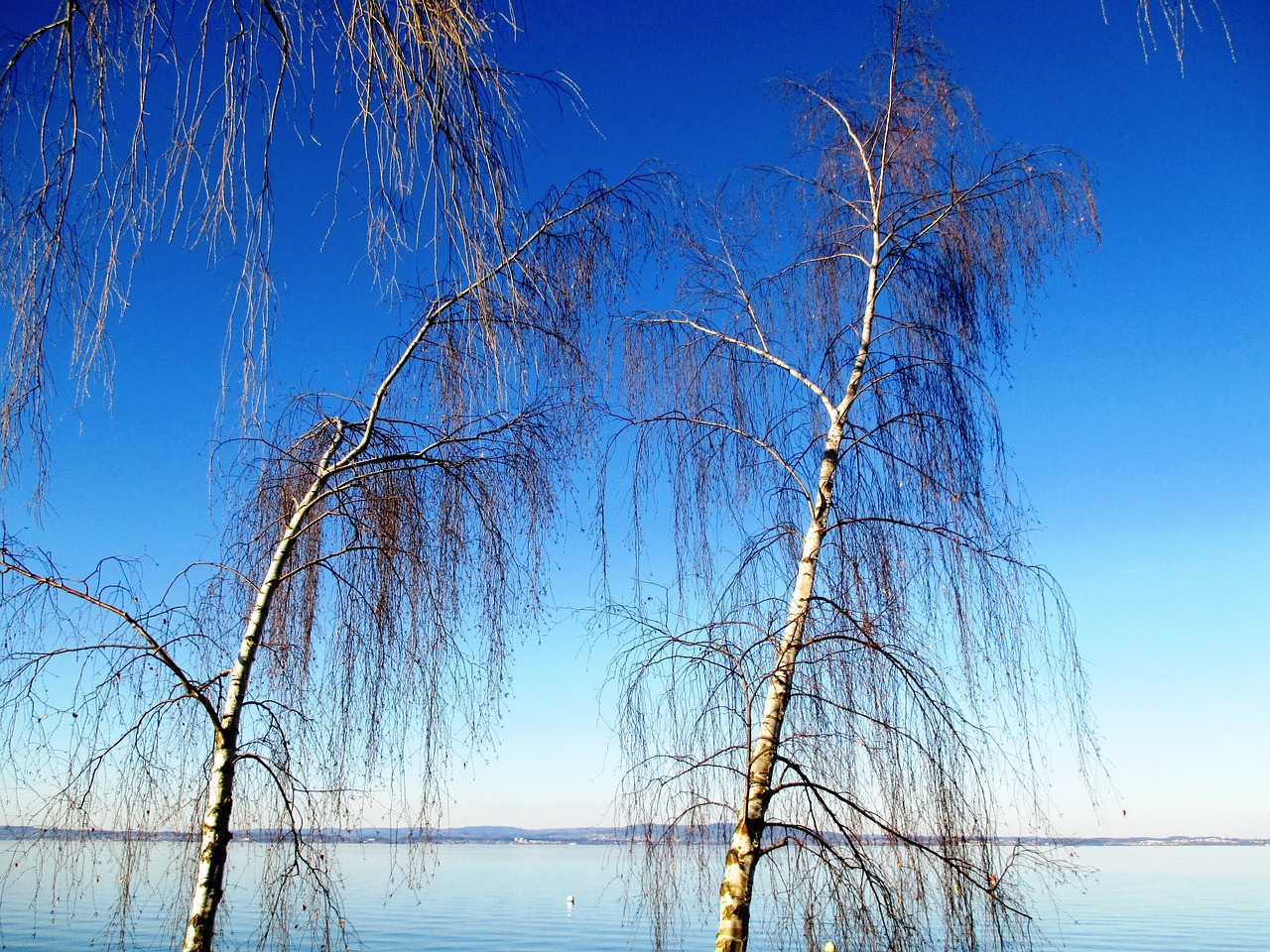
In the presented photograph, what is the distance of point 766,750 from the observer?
4352mm

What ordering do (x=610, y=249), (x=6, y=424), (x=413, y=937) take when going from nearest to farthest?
(x=6, y=424), (x=610, y=249), (x=413, y=937)

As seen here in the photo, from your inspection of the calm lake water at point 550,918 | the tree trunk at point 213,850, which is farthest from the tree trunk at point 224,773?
the calm lake water at point 550,918

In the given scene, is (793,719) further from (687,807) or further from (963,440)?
(963,440)

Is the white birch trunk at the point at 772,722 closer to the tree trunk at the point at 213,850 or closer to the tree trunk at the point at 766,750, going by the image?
the tree trunk at the point at 766,750

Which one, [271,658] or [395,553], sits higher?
[395,553]

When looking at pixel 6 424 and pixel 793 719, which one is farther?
pixel 793 719

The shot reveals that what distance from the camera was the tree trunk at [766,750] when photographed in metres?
4.12

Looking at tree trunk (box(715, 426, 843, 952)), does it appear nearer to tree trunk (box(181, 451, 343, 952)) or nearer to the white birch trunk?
the white birch trunk

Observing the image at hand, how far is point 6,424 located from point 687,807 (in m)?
3.20

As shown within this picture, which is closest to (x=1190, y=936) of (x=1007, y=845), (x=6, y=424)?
(x=1007, y=845)

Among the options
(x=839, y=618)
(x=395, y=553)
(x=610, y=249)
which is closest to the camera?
(x=839, y=618)

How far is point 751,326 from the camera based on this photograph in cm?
541

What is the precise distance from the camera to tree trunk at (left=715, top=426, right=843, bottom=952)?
4.12 m

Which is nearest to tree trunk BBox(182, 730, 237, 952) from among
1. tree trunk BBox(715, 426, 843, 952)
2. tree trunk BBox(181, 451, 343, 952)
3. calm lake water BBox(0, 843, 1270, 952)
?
tree trunk BBox(181, 451, 343, 952)
